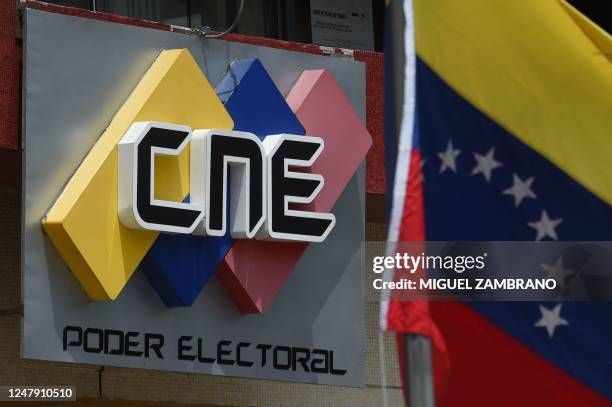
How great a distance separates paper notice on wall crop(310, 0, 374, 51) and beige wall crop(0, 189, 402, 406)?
9.27ft

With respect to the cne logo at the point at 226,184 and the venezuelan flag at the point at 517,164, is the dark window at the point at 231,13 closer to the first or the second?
the cne logo at the point at 226,184

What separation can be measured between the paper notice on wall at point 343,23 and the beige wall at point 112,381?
9.27 ft

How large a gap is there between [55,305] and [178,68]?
1635mm

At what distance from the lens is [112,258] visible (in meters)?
9.45

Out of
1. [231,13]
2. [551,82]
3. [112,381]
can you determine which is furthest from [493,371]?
[231,13]

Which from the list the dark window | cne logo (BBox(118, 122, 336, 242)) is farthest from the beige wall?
the dark window

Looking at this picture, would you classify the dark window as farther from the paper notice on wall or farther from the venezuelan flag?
the venezuelan flag

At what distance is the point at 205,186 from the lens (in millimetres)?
9719

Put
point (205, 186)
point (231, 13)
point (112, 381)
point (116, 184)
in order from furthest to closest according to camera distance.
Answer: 1. point (231, 13)
2. point (112, 381)
3. point (205, 186)
4. point (116, 184)

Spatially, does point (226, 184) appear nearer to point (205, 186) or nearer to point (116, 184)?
point (205, 186)

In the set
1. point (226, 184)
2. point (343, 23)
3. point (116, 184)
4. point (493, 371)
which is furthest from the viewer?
point (343, 23)

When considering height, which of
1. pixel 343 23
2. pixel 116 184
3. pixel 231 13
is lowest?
pixel 116 184

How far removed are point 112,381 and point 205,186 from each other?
173 centimetres

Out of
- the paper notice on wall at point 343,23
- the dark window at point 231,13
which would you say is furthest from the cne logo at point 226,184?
the paper notice on wall at point 343,23
